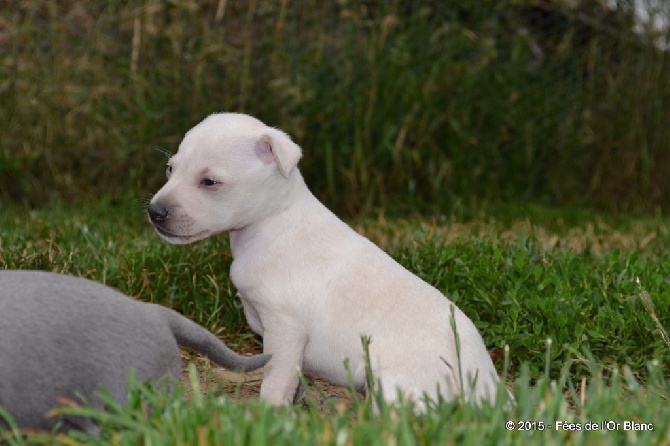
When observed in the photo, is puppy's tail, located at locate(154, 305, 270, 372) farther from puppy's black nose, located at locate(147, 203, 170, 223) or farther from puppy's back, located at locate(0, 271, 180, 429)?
puppy's black nose, located at locate(147, 203, 170, 223)

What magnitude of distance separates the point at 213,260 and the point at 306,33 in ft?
12.5

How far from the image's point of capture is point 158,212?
3.71 meters

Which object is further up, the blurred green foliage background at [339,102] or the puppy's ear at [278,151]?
the puppy's ear at [278,151]

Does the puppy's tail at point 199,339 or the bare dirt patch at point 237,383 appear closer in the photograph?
the puppy's tail at point 199,339

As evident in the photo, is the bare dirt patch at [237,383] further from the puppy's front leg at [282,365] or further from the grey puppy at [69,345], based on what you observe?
the grey puppy at [69,345]

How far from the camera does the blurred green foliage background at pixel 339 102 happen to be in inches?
309

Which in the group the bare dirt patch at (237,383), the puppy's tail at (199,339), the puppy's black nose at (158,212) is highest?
the puppy's black nose at (158,212)

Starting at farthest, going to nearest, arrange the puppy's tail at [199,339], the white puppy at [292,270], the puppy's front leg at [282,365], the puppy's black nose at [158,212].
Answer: the puppy's black nose at [158,212], the puppy's front leg at [282,365], the white puppy at [292,270], the puppy's tail at [199,339]

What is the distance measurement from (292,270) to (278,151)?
1.40 ft

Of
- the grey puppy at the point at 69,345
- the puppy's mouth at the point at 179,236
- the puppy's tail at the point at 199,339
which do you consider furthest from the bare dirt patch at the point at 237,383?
the grey puppy at the point at 69,345

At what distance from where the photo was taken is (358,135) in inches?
305

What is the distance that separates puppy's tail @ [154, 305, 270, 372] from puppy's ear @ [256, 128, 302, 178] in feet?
2.48

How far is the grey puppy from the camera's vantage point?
2.75m

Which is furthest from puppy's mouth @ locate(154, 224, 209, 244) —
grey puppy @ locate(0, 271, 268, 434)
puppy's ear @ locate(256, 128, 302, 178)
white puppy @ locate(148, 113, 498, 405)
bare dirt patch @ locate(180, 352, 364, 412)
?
grey puppy @ locate(0, 271, 268, 434)
